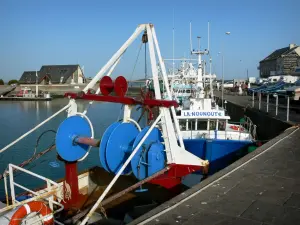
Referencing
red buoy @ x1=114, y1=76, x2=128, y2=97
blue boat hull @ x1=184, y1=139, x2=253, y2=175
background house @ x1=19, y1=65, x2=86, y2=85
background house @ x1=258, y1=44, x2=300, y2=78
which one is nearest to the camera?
red buoy @ x1=114, y1=76, x2=128, y2=97

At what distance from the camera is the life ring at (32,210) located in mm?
6172

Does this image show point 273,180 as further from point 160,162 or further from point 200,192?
point 160,162

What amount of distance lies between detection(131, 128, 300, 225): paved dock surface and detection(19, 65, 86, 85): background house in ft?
291

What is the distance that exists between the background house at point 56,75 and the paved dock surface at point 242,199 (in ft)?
291

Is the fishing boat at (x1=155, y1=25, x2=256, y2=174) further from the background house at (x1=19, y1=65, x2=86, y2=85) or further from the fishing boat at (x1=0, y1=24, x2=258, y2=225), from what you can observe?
the background house at (x1=19, y1=65, x2=86, y2=85)

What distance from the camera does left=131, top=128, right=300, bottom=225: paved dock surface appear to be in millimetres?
5184

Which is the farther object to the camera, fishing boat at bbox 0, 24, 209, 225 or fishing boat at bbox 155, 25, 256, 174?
fishing boat at bbox 155, 25, 256, 174

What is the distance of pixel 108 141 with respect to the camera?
8.64 metres

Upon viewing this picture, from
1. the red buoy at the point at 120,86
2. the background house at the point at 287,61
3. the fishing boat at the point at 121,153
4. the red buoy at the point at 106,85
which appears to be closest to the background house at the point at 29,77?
the background house at the point at 287,61

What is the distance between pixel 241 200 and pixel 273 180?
1.62 m

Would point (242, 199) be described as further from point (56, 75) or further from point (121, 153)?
point (56, 75)

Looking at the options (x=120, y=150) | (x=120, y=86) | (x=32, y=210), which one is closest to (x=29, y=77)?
(x=120, y=86)

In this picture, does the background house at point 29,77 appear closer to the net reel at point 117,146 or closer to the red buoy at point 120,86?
the net reel at point 117,146

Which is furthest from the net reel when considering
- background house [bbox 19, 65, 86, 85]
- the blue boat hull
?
background house [bbox 19, 65, 86, 85]
